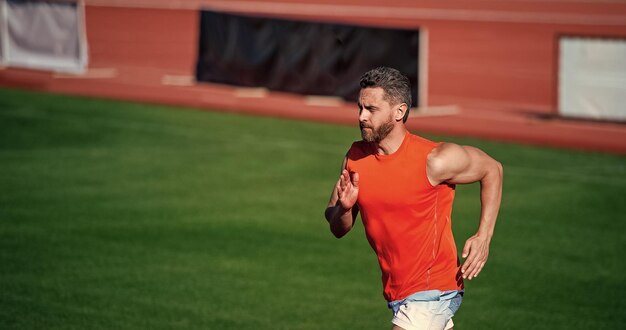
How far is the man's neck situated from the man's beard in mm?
54

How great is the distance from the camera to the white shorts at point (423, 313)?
23.2 ft

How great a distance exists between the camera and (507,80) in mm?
28766

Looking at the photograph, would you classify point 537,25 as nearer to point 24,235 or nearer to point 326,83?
point 326,83

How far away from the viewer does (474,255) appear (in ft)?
23.0

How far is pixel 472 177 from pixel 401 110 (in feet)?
2.18

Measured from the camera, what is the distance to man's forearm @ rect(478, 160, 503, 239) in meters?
7.13

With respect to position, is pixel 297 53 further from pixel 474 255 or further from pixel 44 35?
pixel 474 255

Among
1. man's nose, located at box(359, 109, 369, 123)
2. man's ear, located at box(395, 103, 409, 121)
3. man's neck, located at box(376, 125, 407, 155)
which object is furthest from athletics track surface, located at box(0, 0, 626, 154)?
man's nose, located at box(359, 109, 369, 123)

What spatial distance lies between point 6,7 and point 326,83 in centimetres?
889

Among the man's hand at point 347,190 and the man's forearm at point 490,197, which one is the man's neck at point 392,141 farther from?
the man's forearm at point 490,197

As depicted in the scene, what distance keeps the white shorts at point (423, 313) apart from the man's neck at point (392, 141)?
3.13 ft

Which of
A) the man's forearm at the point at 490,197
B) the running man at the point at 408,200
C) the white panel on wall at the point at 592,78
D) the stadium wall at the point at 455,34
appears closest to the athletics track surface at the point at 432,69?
the stadium wall at the point at 455,34

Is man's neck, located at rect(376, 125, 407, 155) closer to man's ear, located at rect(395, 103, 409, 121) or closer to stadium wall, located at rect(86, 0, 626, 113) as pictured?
man's ear, located at rect(395, 103, 409, 121)

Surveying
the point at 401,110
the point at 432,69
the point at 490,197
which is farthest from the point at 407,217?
the point at 432,69
